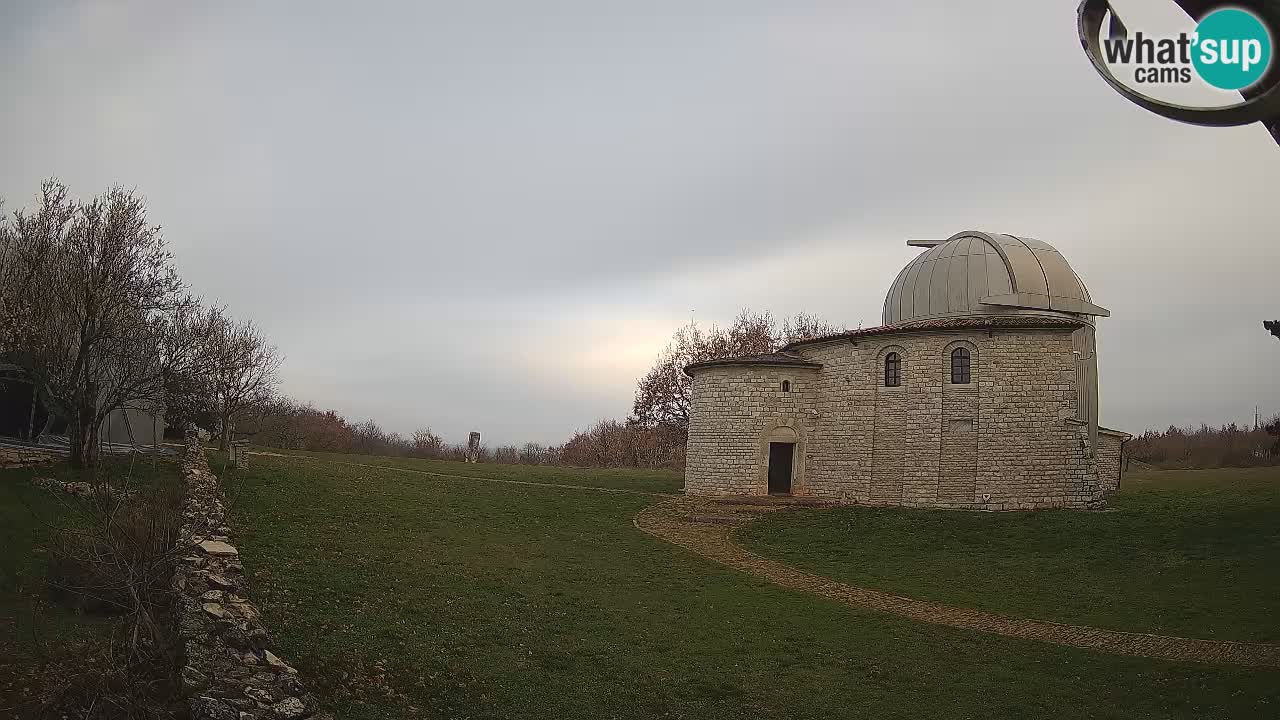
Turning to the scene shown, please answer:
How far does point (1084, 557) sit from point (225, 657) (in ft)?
55.3

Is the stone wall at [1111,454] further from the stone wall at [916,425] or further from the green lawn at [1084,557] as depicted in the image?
the stone wall at [916,425]

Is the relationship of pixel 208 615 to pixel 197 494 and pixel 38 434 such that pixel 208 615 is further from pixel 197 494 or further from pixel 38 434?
pixel 38 434

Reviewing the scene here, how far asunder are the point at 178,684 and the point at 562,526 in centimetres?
1236

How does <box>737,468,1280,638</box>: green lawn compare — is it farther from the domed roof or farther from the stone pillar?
the stone pillar

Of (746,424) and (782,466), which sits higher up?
(746,424)

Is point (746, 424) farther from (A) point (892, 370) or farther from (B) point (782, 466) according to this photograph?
(A) point (892, 370)

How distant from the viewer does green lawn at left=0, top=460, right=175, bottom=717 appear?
786cm

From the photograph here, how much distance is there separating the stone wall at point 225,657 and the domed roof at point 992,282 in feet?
76.7

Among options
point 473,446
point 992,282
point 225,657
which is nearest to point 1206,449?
point 992,282

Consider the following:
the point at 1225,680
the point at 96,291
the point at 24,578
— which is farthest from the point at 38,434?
the point at 1225,680

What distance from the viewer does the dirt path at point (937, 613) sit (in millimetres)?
10617

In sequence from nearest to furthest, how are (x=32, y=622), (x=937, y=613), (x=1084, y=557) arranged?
(x=32, y=622) < (x=937, y=613) < (x=1084, y=557)

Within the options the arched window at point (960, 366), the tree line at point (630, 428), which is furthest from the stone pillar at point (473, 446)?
the arched window at point (960, 366)

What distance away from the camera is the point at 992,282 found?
83.6 ft
